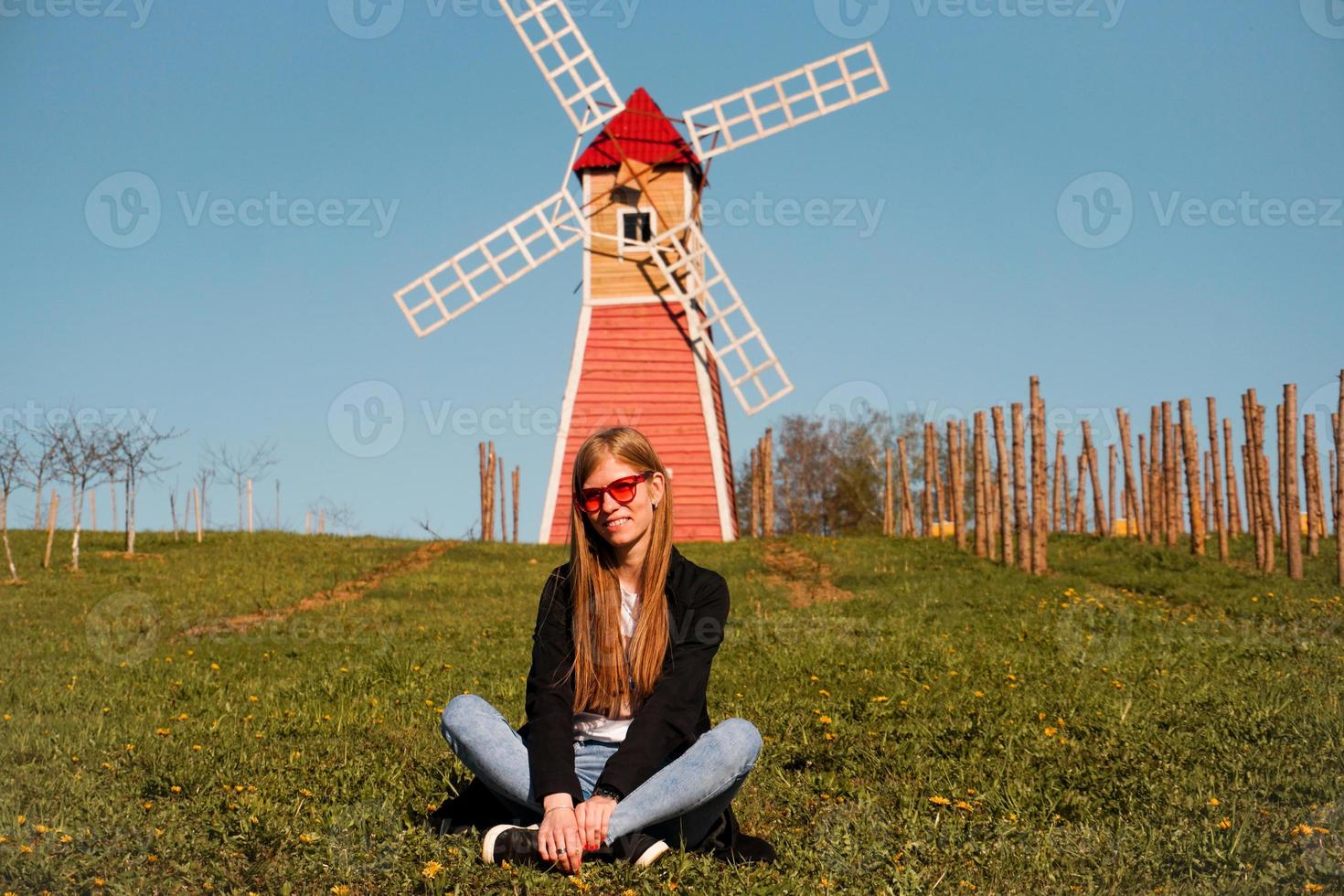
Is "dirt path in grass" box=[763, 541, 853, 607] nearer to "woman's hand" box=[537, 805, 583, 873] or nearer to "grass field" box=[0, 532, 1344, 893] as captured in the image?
"grass field" box=[0, 532, 1344, 893]

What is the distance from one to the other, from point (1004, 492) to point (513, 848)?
1744cm

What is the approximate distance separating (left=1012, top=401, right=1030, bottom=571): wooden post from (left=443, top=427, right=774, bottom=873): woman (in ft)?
51.7

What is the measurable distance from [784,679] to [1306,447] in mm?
18877

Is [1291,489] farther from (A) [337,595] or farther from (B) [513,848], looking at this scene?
(B) [513,848]

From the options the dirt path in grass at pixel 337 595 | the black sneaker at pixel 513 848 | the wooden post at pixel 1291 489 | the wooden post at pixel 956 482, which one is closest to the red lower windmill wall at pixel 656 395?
the dirt path in grass at pixel 337 595

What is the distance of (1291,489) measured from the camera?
18062mm

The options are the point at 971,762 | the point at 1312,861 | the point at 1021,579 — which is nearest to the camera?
the point at 1312,861

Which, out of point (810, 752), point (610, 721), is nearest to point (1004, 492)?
point (810, 752)

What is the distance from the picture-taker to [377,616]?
14609mm

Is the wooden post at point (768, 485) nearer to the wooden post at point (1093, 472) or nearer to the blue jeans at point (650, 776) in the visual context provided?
the wooden post at point (1093, 472)

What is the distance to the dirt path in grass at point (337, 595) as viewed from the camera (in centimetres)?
1404

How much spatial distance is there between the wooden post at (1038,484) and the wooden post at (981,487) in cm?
161

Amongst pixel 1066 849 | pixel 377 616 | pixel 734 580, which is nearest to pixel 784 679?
pixel 1066 849

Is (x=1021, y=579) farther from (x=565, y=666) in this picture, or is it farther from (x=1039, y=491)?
(x=565, y=666)
